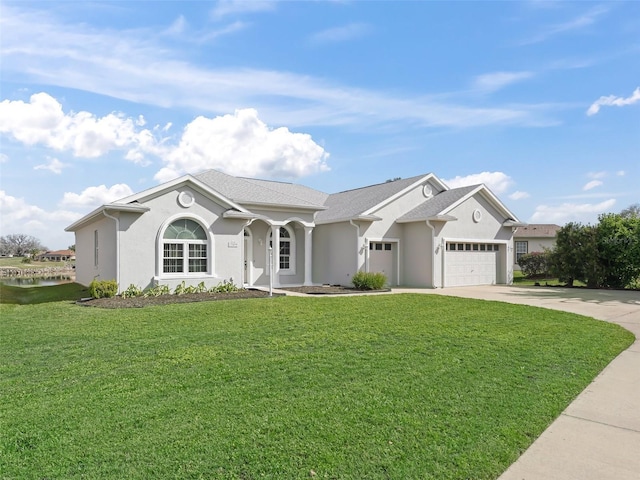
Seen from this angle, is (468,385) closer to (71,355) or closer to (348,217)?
(71,355)

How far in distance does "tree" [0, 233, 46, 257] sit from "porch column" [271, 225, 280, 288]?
7625cm

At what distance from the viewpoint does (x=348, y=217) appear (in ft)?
64.1

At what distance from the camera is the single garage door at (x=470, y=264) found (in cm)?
2100

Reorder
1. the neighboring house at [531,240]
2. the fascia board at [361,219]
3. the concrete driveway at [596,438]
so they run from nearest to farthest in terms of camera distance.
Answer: the concrete driveway at [596,438]
the fascia board at [361,219]
the neighboring house at [531,240]

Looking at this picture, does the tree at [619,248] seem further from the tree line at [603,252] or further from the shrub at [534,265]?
the shrub at [534,265]

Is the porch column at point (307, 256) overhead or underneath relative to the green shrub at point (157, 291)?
overhead

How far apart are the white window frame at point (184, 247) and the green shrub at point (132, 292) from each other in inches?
34.1

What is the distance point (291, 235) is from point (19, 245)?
274 feet

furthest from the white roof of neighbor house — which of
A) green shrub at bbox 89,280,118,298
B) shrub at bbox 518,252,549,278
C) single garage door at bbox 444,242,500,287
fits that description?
green shrub at bbox 89,280,118,298

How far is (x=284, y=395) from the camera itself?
4.89 meters

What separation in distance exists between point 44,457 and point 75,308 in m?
9.73

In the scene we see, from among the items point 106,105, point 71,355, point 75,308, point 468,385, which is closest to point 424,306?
point 468,385

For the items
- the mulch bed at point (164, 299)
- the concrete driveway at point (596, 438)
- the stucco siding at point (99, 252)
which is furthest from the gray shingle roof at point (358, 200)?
the concrete driveway at point (596, 438)

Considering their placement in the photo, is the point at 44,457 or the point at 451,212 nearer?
the point at 44,457
